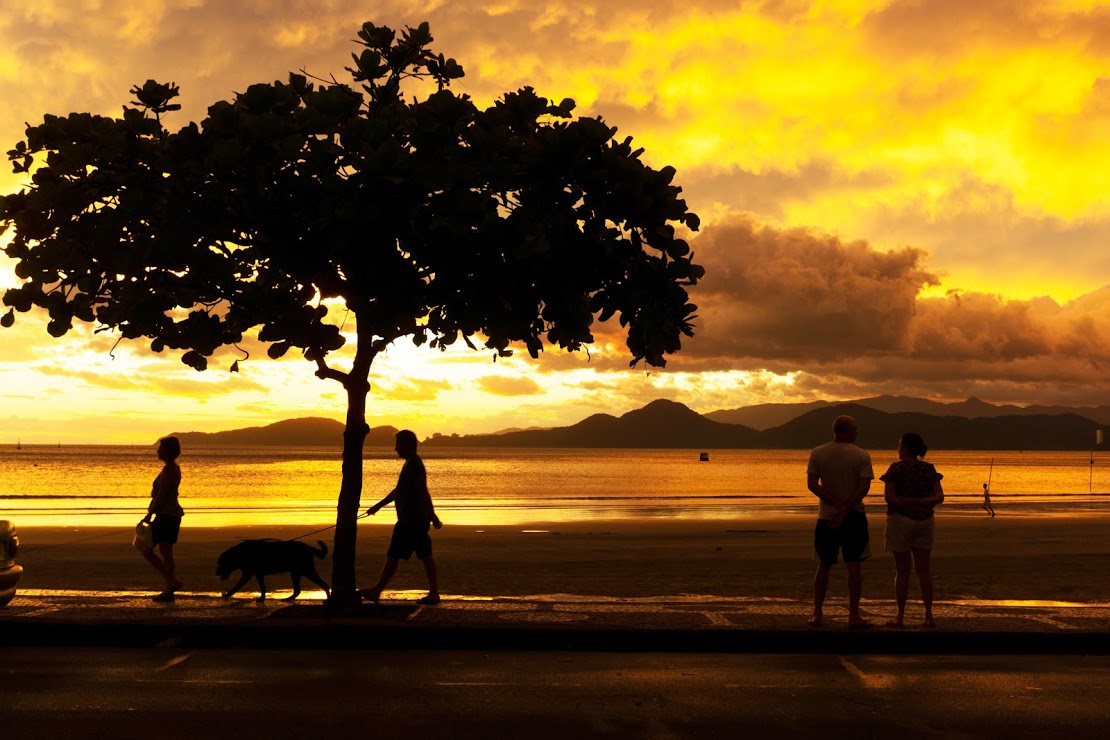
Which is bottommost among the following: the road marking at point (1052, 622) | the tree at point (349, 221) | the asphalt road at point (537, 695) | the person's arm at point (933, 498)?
the asphalt road at point (537, 695)

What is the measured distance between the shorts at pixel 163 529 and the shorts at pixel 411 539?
2537 millimetres

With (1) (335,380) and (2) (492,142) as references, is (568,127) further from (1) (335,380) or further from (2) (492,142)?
(1) (335,380)

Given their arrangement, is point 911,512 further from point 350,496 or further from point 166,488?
point 166,488

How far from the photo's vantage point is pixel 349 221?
945 cm

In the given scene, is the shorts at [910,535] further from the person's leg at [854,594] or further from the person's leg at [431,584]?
the person's leg at [431,584]

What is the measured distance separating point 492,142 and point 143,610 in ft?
19.2

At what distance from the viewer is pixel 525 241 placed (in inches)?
376

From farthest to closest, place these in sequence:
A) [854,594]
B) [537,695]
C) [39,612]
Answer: [39,612]
[854,594]
[537,695]

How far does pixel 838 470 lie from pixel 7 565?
26.2 feet

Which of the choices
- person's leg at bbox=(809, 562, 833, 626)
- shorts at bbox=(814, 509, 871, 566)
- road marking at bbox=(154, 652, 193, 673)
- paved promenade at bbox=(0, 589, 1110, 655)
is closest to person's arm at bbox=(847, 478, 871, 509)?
shorts at bbox=(814, 509, 871, 566)

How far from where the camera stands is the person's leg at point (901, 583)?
1059 cm

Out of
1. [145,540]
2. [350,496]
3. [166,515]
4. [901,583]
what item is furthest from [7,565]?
[901,583]

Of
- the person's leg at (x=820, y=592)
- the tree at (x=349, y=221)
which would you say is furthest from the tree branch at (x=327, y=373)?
the person's leg at (x=820, y=592)

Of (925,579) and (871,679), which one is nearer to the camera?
(871,679)
